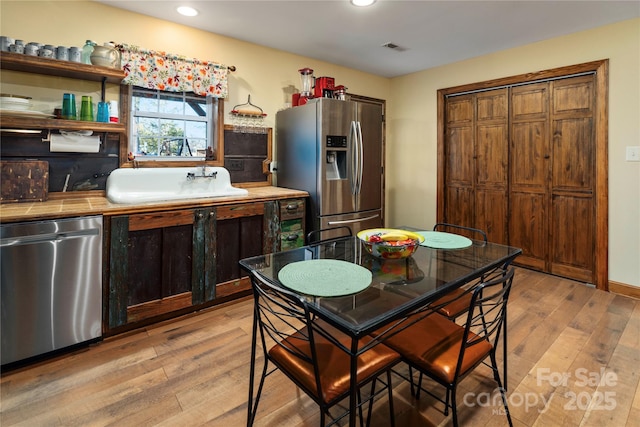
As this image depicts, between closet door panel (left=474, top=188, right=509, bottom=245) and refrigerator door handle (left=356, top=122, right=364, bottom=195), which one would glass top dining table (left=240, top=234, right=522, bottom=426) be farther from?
closet door panel (left=474, top=188, right=509, bottom=245)

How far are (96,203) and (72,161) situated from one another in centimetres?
46

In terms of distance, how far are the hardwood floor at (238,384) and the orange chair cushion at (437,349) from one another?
0.42 meters

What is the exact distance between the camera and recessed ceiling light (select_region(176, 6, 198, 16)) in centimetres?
266

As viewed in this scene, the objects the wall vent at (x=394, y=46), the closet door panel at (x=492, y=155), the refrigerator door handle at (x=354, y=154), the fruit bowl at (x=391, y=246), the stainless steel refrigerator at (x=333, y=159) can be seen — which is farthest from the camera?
the closet door panel at (x=492, y=155)

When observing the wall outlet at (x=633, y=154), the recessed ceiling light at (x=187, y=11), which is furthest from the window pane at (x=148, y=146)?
the wall outlet at (x=633, y=154)

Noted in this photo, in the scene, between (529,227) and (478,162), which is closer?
(529,227)

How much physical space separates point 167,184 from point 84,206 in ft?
2.54

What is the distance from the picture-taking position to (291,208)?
3.12 metres

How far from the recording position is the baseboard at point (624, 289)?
2.98 metres

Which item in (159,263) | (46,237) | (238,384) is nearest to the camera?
(238,384)

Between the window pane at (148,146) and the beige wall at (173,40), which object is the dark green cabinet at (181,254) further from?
the beige wall at (173,40)

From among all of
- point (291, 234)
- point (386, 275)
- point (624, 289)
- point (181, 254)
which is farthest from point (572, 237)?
point (181, 254)

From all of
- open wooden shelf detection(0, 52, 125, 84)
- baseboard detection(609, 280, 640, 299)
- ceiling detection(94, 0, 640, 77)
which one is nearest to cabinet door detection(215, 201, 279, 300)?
open wooden shelf detection(0, 52, 125, 84)

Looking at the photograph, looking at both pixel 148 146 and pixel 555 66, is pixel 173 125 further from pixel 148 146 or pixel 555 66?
pixel 555 66
